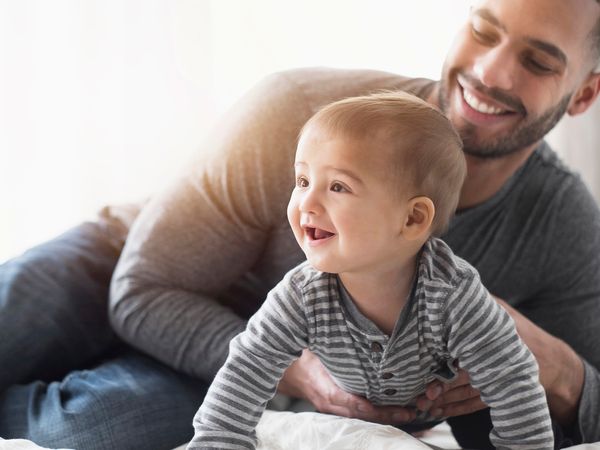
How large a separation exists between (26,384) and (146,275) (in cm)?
27

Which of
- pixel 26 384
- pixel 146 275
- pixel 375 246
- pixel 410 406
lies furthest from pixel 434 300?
pixel 26 384

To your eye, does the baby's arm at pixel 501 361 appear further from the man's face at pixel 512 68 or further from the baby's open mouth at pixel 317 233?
the man's face at pixel 512 68

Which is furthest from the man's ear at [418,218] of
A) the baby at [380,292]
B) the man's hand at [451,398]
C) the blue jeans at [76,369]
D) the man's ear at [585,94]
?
the man's ear at [585,94]

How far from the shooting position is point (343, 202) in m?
0.93

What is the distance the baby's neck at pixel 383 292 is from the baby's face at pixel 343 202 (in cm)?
7

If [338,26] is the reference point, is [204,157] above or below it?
below

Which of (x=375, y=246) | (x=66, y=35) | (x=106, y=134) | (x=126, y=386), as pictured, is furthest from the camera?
(x=106, y=134)

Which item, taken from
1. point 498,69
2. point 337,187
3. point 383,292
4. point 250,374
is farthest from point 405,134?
point 498,69

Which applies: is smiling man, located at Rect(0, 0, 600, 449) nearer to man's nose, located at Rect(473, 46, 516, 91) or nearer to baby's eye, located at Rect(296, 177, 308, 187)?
man's nose, located at Rect(473, 46, 516, 91)

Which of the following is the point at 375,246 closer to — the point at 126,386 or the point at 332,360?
the point at 332,360

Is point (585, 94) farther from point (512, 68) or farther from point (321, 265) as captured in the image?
point (321, 265)

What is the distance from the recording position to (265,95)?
1409 millimetres

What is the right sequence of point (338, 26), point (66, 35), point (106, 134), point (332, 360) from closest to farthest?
point (332, 360) → point (66, 35) → point (106, 134) → point (338, 26)

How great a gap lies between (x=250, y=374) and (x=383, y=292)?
20 cm
